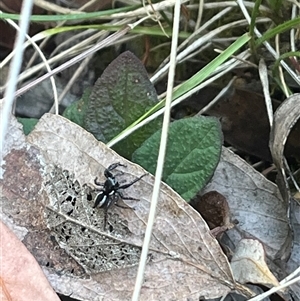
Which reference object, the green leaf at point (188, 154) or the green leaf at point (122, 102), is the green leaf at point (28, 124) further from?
the green leaf at point (188, 154)

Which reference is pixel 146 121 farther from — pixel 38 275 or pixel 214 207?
pixel 38 275

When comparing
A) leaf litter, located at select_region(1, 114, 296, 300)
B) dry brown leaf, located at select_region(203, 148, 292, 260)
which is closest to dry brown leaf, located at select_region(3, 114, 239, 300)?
leaf litter, located at select_region(1, 114, 296, 300)

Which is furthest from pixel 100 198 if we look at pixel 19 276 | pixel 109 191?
pixel 19 276

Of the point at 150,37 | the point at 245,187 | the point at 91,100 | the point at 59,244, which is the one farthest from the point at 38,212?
the point at 150,37

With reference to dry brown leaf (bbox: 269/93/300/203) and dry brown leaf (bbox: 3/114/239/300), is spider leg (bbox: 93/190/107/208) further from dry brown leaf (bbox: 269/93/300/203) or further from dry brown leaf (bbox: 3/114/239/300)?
dry brown leaf (bbox: 269/93/300/203)

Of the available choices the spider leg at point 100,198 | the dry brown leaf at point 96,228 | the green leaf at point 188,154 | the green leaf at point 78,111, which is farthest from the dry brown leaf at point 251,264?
the green leaf at point 78,111

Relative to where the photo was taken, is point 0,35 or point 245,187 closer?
point 245,187
